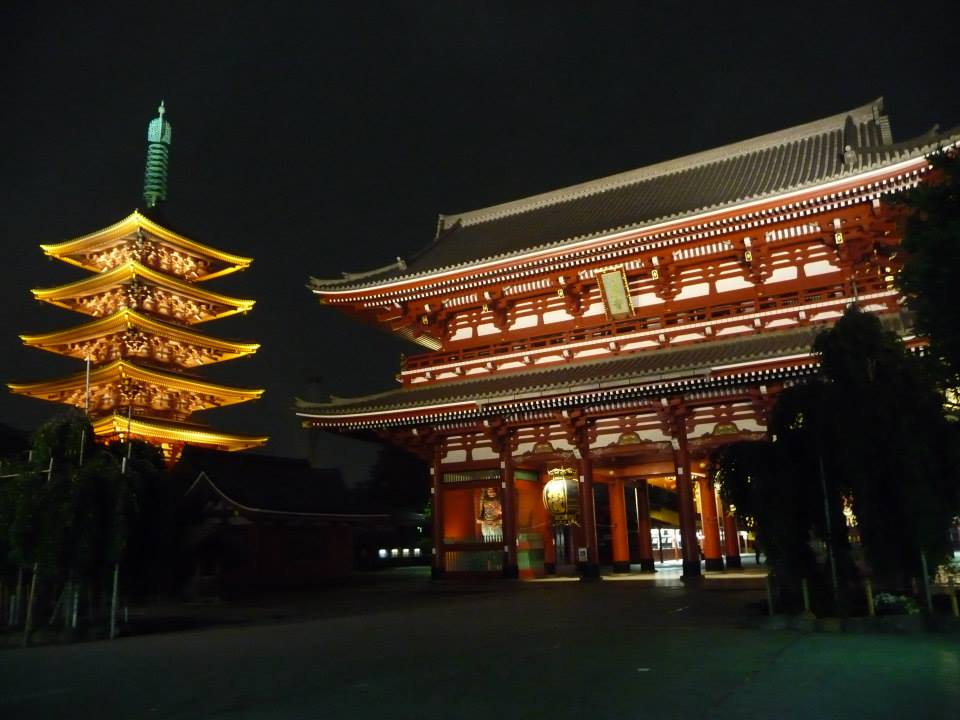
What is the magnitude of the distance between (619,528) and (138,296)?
26117 mm

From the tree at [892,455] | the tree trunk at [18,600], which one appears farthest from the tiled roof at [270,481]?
the tree at [892,455]

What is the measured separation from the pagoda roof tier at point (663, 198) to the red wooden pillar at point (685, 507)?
6.07 metres

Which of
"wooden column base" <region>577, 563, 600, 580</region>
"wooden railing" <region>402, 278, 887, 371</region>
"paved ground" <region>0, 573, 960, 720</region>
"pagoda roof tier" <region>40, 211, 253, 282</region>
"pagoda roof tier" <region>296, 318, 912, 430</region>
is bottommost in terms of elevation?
"paved ground" <region>0, 573, 960, 720</region>

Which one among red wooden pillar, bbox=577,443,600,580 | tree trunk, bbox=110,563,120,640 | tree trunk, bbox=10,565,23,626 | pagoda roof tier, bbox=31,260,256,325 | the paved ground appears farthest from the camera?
pagoda roof tier, bbox=31,260,256,325

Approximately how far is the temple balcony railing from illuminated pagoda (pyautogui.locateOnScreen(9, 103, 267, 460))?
16.2 meters

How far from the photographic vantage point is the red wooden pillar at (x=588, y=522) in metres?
22.0

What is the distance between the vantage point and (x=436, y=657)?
8766 mm

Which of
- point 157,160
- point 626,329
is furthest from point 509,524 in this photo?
point 157,160

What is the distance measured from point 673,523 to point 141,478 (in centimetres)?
2946

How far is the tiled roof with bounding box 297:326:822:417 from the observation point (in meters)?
19.3

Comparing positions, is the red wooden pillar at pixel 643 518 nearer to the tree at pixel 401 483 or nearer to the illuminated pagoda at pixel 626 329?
the illuminated pagoda at pixel 626 329

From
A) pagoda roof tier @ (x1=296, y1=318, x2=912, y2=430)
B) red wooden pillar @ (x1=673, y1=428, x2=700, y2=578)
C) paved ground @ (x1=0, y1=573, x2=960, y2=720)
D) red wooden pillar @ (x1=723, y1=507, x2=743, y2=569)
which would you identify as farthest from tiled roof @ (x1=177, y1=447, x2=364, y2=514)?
red wooden pillar @ (x1=723, y1=507, x2=743, y2=569)

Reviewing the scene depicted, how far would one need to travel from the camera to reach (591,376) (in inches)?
843

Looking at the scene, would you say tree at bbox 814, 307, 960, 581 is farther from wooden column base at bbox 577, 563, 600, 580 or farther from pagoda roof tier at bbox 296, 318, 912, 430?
wooden column base at bbox 577, 563, 600, 580
